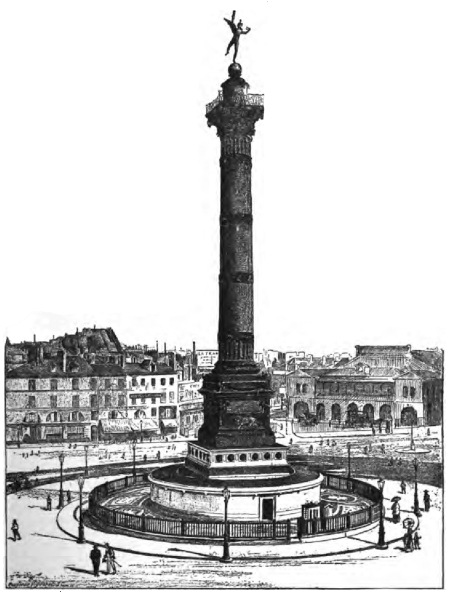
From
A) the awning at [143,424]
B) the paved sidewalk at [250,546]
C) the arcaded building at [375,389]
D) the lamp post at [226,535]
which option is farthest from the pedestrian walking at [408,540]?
the awning at [143,424]

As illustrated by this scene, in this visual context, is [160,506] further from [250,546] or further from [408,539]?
[408,539]

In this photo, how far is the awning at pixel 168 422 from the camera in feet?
109

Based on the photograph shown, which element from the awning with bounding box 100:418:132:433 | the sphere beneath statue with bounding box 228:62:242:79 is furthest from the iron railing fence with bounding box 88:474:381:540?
the sphere beneath statue with bounding box 228:62:242:79

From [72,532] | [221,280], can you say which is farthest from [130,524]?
[221,280]

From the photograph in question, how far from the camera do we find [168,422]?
33406 mm

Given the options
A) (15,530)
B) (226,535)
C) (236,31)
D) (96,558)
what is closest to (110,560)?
(96,558)

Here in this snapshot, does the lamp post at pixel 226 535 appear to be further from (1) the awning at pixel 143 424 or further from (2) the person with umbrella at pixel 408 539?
(1) the awning at pixel 143 424

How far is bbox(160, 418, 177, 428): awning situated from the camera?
1309 inches

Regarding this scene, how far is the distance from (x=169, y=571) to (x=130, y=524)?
7.97ft

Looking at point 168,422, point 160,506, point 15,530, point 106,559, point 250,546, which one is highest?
point 168,422

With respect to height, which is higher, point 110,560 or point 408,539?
point 408,539

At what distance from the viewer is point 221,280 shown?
2611 cm

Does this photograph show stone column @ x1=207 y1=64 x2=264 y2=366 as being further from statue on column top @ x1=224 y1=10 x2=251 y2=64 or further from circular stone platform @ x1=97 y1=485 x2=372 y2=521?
circular stone platform @ x1=97 y1=485 x2=372 y2=521

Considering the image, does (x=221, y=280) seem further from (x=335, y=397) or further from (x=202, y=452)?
(x=335, y=397)
